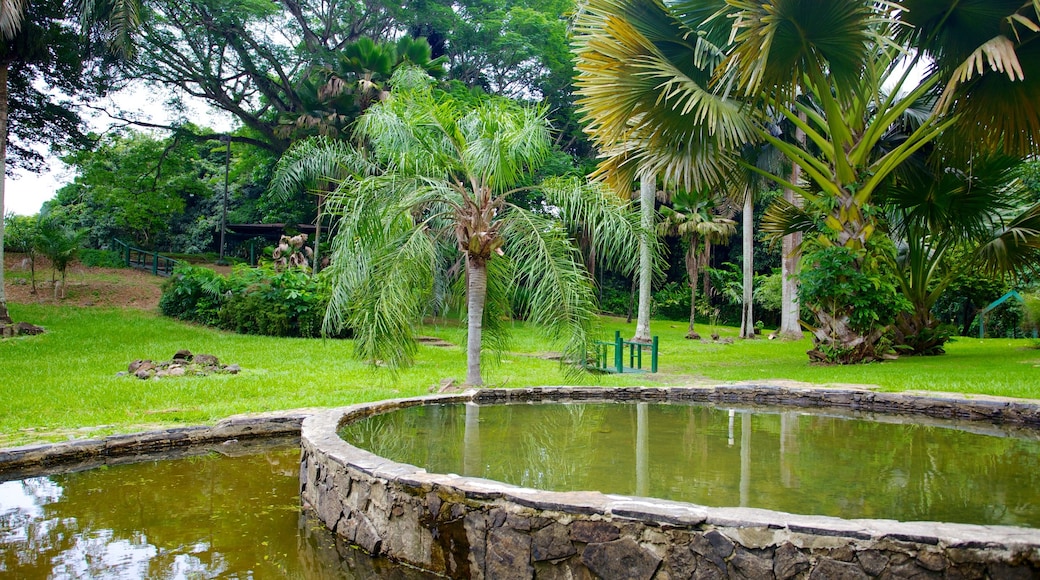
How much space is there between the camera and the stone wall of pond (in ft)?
8.84

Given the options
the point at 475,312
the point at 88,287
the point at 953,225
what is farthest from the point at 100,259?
the point at 953,225

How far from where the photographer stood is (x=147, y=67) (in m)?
21.9

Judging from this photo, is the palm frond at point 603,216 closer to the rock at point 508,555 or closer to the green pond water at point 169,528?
the green pond water at point 169,528

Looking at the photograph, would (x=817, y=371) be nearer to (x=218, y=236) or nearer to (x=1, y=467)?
(x=1, y=467)

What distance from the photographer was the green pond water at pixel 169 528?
11.7ft

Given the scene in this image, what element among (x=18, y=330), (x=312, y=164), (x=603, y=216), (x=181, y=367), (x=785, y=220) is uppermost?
(x=312, y=164)

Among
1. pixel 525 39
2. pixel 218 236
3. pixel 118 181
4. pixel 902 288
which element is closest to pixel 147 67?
pixel 118 181

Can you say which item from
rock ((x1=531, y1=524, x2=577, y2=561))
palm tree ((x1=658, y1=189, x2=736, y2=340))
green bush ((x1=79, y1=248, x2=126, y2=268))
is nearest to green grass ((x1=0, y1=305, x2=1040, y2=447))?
rock ((x1=531, y1=524, x2=577, y2=561))

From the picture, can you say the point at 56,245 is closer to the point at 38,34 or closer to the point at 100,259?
the point at 38,34

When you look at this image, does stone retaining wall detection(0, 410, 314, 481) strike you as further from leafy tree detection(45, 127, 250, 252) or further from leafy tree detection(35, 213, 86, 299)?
leafy tree detection(45, 127, 250, 252)

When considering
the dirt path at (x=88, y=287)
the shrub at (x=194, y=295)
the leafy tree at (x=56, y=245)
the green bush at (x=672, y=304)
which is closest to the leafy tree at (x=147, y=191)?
the dirt path at (x=88, y=287)

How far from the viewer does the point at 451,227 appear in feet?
29.7

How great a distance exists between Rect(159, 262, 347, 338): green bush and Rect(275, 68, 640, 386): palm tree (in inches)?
284

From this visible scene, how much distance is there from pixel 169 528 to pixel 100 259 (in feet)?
73.6
